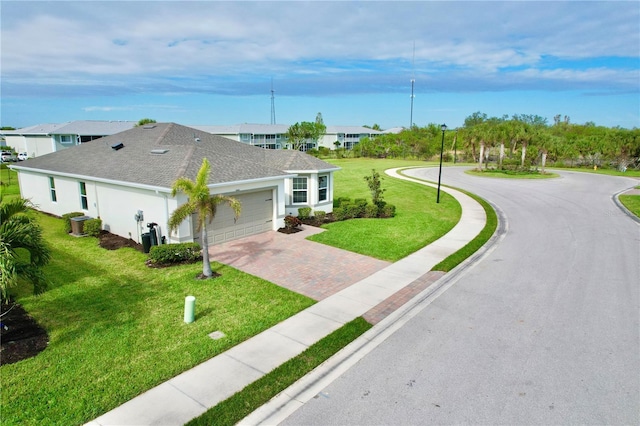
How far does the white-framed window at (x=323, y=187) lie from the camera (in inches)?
872

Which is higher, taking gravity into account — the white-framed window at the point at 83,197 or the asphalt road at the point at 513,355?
the white-framed window at the point at 83,197

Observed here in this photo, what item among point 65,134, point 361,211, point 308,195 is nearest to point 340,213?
point 361,211

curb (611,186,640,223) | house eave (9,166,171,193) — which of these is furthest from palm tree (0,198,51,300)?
curb (611,186,640,223)

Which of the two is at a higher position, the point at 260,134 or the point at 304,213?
the point at 260,134

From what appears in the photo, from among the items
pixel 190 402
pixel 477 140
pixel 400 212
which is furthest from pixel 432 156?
pixel 190 402

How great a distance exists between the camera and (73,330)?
9.14 meters

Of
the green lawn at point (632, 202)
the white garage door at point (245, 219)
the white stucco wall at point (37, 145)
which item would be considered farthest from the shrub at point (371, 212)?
the white stucco wall at point (37, 145)

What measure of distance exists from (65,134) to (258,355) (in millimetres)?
59345

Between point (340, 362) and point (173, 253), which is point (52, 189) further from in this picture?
point (340, 362)

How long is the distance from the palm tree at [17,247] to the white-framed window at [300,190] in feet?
45.1

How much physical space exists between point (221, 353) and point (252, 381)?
128 centimetres

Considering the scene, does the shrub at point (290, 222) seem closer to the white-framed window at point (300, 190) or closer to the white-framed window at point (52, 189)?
the white-framed window at point (300, 190)

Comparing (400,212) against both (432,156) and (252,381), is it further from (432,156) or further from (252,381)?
(432,156)

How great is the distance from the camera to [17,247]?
27.2 feet
